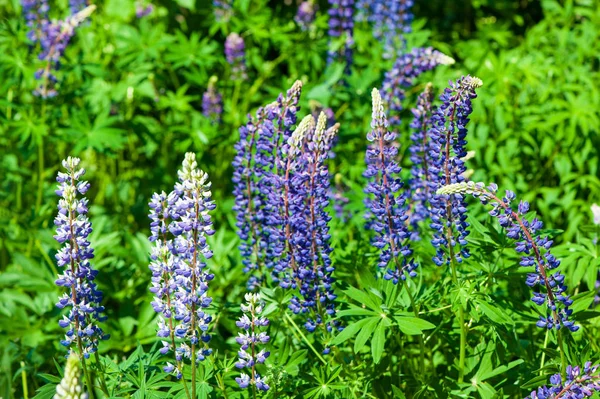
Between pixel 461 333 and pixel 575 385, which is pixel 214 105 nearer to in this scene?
pixel 461 333

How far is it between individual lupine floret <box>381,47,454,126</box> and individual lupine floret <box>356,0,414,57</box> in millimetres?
511

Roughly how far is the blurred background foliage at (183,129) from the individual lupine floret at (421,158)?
461 millimetres

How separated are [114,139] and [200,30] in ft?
8.85

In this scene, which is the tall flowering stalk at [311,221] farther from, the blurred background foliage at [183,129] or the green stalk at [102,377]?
the blurred background foliage at [183,129]

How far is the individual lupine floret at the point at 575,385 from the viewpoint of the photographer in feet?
8.61

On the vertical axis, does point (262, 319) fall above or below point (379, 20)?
below

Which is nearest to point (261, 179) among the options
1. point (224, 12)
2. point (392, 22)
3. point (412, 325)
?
point (412, 325)

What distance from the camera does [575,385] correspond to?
265 cm

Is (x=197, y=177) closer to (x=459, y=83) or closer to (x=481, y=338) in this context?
(x=459, y=83)

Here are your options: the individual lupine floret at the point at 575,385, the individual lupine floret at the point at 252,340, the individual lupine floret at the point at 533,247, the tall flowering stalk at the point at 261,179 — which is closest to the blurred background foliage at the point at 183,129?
the tall flowering stalk at the point at 261,179

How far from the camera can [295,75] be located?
19.3 feet

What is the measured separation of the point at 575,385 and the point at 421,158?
1.43 meters

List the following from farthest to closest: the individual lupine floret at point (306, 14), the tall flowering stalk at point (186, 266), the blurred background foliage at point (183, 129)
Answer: the individual lupine floret at point (306, 14)
the blurred background foliage at point (183, 129)
the tall flowering stalk at point (186, 266)

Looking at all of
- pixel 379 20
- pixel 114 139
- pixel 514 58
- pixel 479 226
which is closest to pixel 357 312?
pixel 479 226
